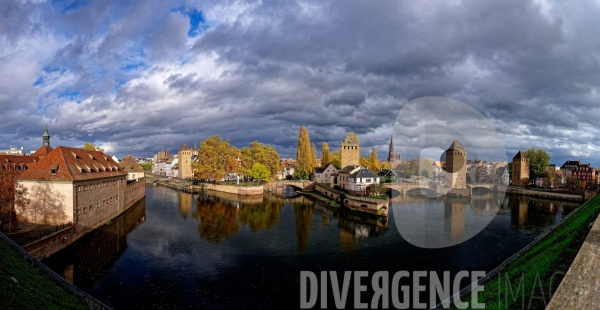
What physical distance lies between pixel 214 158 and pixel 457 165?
54114 mm

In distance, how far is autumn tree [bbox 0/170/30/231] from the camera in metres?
21.0

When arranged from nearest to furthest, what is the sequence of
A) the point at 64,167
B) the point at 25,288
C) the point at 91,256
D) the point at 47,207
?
the point at 25,288 < the point at 91,256 < the point at 47,207 < the point at 64,167

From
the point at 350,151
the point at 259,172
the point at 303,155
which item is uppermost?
the point at 350,151

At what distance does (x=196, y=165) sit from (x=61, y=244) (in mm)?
49383

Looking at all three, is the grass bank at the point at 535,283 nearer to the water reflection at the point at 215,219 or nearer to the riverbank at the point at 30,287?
the riverbank at the point at 30,287

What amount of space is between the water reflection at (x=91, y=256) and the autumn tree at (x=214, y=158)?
34.3m

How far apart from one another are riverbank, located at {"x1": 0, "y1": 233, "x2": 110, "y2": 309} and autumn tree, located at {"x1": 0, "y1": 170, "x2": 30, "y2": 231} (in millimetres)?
9659

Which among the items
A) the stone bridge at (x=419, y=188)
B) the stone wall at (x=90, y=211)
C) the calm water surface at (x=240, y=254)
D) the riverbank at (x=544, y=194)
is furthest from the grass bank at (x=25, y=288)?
the riverbank at (x=544, y=194)

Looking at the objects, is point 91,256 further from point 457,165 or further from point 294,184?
point 457,165

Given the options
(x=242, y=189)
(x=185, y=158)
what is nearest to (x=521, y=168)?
(x=242, y=189)

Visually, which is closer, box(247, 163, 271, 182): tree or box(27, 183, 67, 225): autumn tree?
box(27, 183, 67, 225): autumn tree

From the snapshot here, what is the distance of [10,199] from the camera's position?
21453 mm

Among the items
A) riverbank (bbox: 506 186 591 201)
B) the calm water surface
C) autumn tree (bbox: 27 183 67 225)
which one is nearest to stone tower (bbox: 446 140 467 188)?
riverbank (bbox: 506 186 591 201)

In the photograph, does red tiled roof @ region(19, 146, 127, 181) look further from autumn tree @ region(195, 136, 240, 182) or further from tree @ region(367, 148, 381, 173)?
tree @ region(367, 148, 381, 173)
